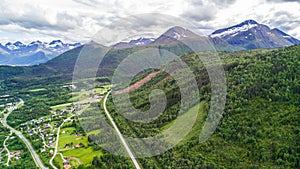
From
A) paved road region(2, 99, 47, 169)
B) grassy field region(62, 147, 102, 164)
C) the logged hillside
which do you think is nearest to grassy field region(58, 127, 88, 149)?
grassy field region(62, 147, 102, 164)

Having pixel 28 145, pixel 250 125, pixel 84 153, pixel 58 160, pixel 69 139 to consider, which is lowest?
pixel 28 145

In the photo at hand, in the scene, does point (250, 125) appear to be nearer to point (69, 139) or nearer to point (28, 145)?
point (69, 139)

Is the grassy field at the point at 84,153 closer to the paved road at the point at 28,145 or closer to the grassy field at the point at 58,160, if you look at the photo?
the grassy field at the point at 58,160

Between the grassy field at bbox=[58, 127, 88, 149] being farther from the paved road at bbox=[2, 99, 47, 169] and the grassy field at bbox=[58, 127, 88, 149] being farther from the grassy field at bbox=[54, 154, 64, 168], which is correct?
the paved road at bbox=[2, 99, 47, 169]

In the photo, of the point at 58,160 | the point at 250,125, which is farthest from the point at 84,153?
the point at 250,125

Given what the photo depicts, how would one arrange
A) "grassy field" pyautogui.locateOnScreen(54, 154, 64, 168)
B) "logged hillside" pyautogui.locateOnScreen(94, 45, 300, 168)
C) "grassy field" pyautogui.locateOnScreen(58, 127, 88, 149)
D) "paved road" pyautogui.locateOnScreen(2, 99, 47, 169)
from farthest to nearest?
"grassy field" pyautogui.locateOnScreen(58, 127, 88, 149) < "paved road" pyautogui.locateOnScreen(2, 99, 47, 169) < "grassy field" pyautogui.locateOnScreen(54, 154, 64, 168) < "logged hillside" pyautogui.locateOnScreen(94, 45, 300, 168)

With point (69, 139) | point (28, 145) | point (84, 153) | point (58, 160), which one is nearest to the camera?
point (58, 160)

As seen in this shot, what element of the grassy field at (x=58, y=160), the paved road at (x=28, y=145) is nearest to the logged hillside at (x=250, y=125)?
the grassy field at (x=58, y=160)

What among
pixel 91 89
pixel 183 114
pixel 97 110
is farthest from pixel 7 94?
pixel 183 114
